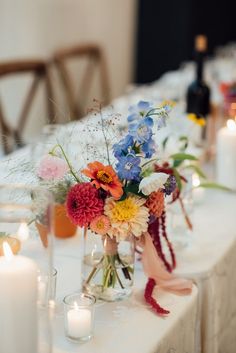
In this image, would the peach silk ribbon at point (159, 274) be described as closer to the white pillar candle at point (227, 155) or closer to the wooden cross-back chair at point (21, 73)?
the white pillar candle at point (227, 155)

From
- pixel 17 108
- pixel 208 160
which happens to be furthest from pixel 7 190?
pixel 17 108

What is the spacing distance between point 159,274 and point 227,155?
65cm

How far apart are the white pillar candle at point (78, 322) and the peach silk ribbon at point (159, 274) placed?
22 centimetres

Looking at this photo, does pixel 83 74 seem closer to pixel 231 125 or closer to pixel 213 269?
pixel 231 125

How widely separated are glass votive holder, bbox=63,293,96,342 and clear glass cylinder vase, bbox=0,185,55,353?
0.08m

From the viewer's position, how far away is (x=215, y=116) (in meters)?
2.36

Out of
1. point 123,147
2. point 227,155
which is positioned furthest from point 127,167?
point 227,155

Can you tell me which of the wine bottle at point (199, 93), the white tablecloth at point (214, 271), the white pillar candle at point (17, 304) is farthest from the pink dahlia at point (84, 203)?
the wine bottle at point (199, 93)

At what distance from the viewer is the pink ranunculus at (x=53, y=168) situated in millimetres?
1205

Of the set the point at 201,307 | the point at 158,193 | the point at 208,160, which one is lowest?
the point at 201,307

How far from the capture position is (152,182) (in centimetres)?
117

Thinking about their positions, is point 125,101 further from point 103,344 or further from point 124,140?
point 103,344

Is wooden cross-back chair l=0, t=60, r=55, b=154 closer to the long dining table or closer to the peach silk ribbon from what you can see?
the long dining table

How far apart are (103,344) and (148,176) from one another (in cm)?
29
